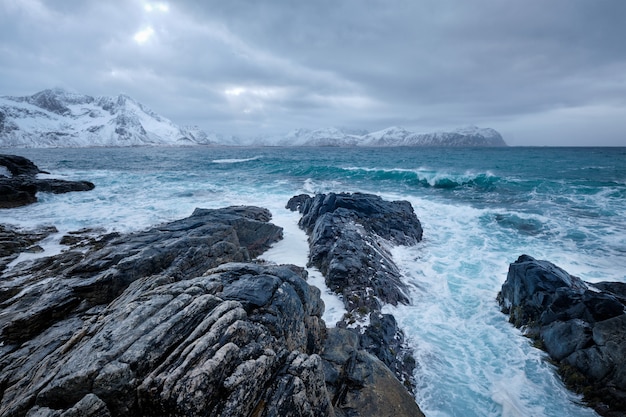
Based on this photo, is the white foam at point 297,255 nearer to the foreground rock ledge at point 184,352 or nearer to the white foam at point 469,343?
the white foam at point 469,343

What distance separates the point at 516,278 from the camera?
447 inches

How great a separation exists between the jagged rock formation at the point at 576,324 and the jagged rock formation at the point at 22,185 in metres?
34.4

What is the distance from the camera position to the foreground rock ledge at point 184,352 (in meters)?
4.00

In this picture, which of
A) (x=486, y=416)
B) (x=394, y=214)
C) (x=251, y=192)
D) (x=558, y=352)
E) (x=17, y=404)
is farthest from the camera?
(x=251, y=192)

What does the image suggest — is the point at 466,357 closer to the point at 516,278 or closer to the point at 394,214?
the point at 516,278

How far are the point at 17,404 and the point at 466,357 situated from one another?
1073 cm

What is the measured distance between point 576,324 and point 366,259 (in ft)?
24.4

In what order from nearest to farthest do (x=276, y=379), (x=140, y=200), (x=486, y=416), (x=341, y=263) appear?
(x=276, y=379) → (x=486, y=416) → (x=341, y=263) → (x=140, y=200)

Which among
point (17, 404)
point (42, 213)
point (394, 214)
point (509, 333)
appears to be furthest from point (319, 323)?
point (42, 213)

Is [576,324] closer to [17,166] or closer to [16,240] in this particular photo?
[16,240]

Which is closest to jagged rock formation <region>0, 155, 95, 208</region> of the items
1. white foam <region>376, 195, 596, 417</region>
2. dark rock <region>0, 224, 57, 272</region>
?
dark rock <region>0, 224, 57, 272</region>

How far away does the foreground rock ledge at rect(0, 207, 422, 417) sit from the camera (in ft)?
13.1

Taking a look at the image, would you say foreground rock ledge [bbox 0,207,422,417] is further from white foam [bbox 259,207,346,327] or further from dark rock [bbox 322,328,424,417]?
white foam [bbox 259,207,346,327]

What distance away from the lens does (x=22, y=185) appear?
2481cm
